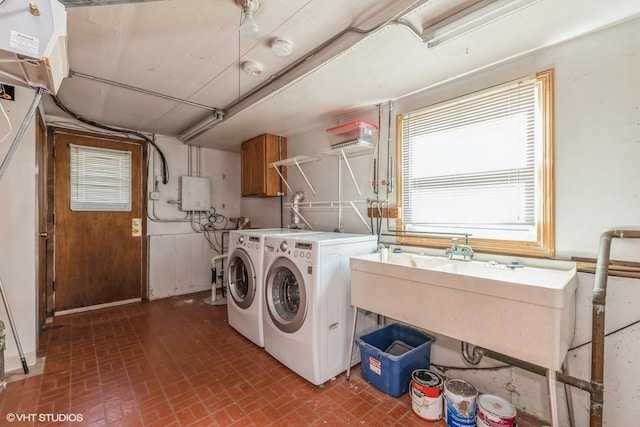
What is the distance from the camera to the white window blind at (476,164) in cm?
186

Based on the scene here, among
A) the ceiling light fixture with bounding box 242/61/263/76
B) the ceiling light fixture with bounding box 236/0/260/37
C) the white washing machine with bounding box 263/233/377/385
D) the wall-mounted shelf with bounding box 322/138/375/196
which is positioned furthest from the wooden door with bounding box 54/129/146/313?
the ceiling light fixture with bounding box 236/0/260/37

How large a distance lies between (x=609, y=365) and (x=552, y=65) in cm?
179

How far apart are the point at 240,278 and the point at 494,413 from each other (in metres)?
2.35

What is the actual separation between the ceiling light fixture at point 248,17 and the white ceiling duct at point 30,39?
720mm

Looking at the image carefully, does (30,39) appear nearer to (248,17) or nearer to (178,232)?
(248,17)

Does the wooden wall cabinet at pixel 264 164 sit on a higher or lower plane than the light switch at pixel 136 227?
higher

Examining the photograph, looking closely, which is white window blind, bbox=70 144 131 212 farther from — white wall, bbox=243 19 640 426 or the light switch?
white wall, bbox=243 19 640 426

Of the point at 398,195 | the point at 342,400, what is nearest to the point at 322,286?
the point at 342,400

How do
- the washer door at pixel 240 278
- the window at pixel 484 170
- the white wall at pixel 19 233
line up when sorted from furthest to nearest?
the washer door at pixel 240 278
the white wall at pixel 19 233
the window at pixel 484 170

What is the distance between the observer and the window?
5.85 feet

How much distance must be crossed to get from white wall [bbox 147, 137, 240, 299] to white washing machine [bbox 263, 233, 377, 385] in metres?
2.37

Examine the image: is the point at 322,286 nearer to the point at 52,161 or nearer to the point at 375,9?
the point at 375,9

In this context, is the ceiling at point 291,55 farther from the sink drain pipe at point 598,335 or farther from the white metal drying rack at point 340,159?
the sink drain pipe at point 598,335

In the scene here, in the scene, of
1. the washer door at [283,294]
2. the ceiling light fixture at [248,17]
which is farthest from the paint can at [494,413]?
the ceiling light fixture at [248,17]
